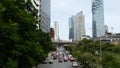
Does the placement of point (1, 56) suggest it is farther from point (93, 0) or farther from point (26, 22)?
point (93, 0)

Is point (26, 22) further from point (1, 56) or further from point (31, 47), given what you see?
point (1, 56)

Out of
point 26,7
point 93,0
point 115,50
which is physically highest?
point 93,0

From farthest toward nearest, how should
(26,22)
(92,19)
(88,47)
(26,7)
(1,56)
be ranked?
(92,19) < (88,47) < (26,7) < (26,22) < (1,56)

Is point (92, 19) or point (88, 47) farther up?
point (92, 19)

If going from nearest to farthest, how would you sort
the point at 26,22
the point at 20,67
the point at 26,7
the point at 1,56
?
the point at 1,56 → the point at 26,22 → the point at 20,67 → the point at 26,7

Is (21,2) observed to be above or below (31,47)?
above

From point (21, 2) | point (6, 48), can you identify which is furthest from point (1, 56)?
point (21, 2)

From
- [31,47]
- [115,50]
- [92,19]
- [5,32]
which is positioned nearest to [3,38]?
[5,32]

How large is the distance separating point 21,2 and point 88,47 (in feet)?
249

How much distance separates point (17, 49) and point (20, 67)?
5904mm

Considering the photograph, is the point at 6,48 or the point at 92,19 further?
the point at 92,19

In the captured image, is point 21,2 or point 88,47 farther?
point 88,47

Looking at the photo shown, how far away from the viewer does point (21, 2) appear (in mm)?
33656

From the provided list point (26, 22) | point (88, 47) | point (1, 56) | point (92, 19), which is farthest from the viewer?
point (92, 19)
